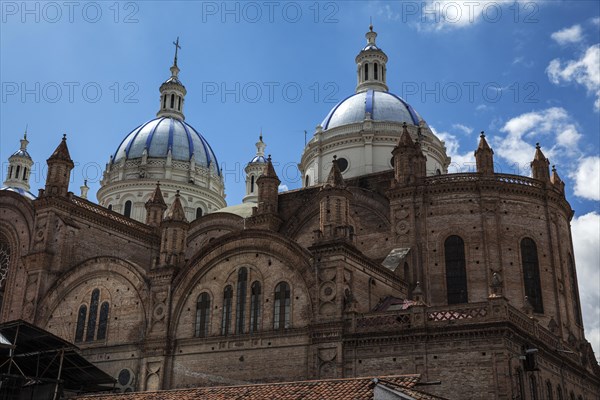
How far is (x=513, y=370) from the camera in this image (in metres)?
32.3

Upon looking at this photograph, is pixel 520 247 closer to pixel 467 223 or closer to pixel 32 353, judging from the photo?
pixel 467 223

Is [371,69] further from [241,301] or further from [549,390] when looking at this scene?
[549,390]

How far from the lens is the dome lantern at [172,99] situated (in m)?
77.4

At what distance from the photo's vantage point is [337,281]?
119 ft

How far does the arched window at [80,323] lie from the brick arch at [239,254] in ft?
23.1

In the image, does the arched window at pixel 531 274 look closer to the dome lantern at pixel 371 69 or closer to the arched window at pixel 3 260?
the dome lantern at pixel 371 69

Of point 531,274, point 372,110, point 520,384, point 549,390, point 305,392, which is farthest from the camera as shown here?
point 372,110

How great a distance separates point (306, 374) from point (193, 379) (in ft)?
22.3

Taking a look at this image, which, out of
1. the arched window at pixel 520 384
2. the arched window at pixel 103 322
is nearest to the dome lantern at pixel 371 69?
the arched window at pixel 103 322

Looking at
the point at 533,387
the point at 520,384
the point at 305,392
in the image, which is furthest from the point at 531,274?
the point at 305,392

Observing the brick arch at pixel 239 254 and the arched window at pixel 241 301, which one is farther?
the arched window at pixel 241 301

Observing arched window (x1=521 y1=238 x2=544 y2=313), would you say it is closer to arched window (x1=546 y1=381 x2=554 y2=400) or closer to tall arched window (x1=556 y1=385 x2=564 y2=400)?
tall arched window (x1=556 y1=385 x2=564 y2=400)

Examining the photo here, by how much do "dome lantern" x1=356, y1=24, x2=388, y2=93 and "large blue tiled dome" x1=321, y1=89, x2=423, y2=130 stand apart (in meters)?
2.68

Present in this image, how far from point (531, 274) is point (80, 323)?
26.1 metres
